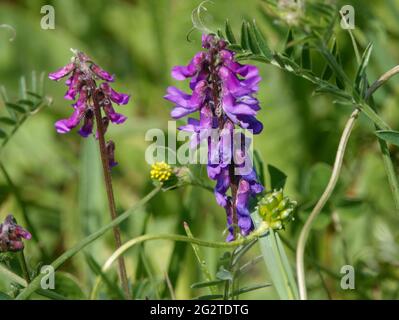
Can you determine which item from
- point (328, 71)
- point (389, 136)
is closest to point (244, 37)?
point (328, 71)

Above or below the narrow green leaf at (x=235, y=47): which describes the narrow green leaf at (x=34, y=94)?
above

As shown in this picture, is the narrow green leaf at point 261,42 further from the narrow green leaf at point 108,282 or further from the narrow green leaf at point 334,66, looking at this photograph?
the narrow green leaf at point 108,282

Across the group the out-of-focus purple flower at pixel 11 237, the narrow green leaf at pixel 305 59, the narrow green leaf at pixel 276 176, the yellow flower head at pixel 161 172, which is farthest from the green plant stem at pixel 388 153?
the out-of-focus purple flower at pixel 11 237

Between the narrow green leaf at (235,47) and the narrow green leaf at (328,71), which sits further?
the narrow green leaf at (328,71)

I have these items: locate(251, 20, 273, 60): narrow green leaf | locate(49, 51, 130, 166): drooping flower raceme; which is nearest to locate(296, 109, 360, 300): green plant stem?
locate(251, 20, 273, 60): narrow green leaf

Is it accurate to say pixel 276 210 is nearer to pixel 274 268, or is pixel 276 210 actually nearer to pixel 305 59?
pixel 274 268

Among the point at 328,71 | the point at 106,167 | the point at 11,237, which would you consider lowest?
the point at 11,237
